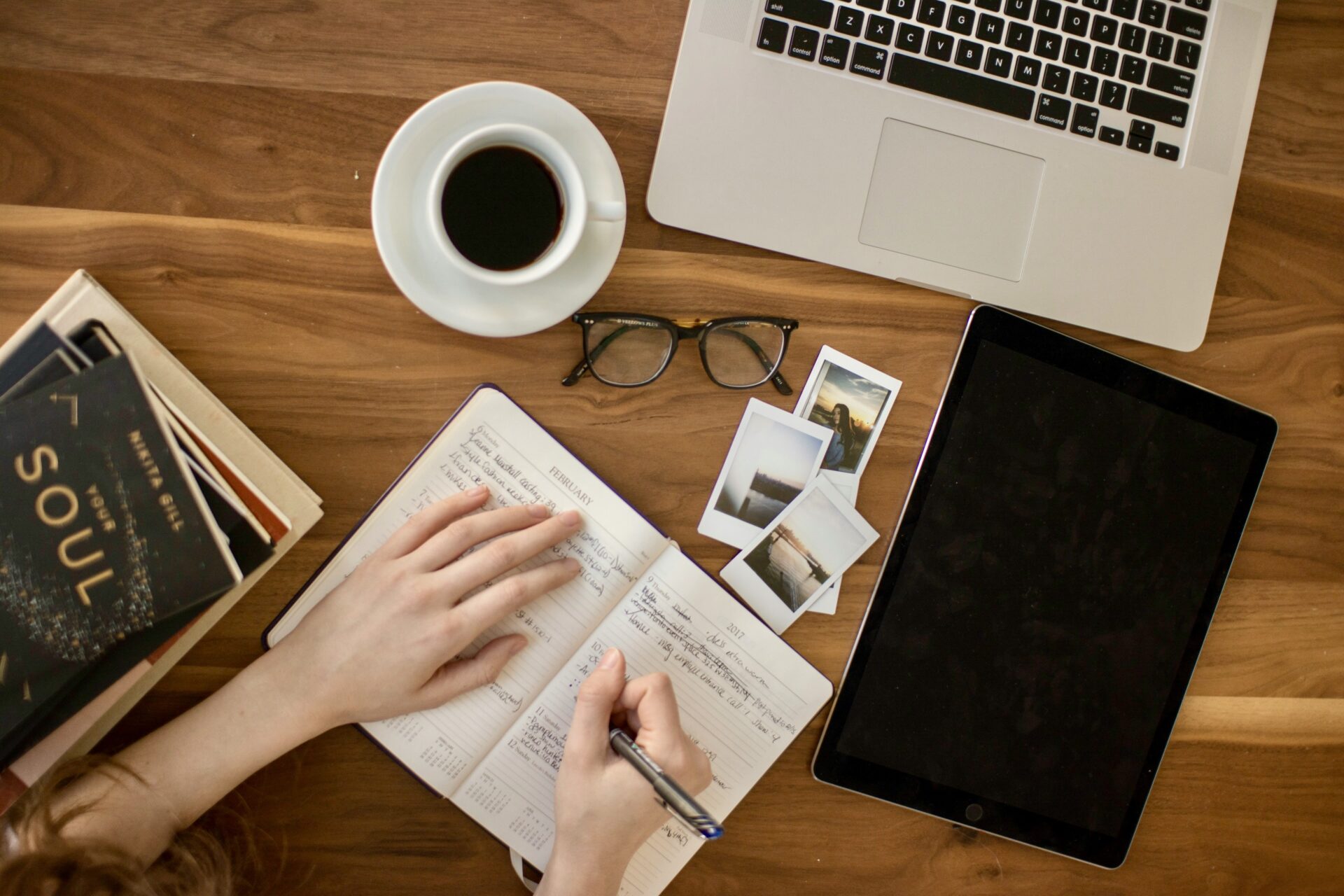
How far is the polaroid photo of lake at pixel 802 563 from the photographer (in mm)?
770

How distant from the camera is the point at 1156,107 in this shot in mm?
756

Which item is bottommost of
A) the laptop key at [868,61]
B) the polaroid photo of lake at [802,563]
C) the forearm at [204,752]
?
the forearm at [204,752]

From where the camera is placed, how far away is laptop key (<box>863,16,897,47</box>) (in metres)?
0.72

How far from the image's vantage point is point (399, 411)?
2.42 ft

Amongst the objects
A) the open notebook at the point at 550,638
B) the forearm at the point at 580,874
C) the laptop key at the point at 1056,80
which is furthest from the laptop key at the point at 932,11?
A: the forearm at the point at 580,874

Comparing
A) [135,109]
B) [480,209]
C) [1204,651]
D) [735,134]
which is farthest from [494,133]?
[1204,651]

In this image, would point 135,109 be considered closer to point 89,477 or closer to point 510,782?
point 89,477

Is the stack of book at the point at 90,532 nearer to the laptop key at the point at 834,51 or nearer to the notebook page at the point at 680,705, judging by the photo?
the notebook page at the point at 680,705

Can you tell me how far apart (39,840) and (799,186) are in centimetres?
81

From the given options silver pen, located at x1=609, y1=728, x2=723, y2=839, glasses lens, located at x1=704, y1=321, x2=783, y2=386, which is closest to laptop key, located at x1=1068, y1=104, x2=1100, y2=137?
Result: glasses lens, located at x1=704, y1=321, x2=783, y2=386

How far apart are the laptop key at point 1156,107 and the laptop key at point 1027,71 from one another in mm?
93

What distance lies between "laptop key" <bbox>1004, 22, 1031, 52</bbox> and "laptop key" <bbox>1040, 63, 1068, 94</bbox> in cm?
3

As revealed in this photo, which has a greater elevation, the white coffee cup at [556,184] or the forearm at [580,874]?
the white coffee cup at [556,184]

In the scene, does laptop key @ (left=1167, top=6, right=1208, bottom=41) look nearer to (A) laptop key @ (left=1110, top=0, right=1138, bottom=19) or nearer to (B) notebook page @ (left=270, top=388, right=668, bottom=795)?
(A) laptop key @ (left=1110, top=0, right=1138, bottom=19)
